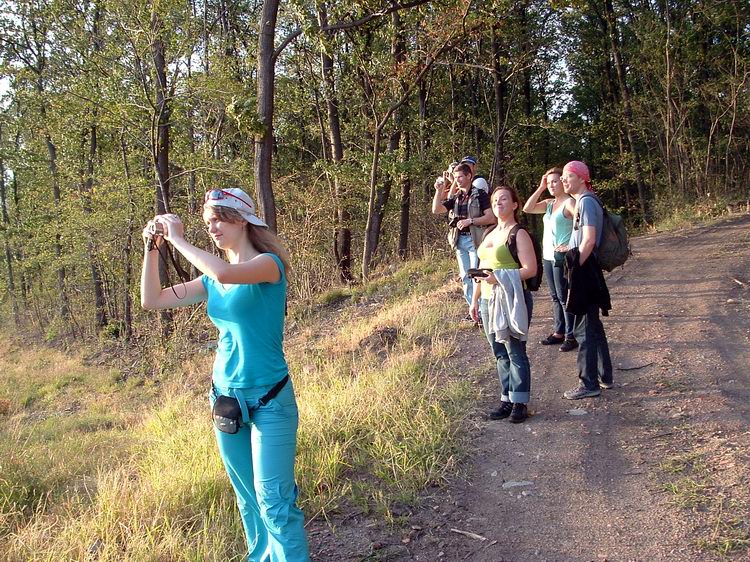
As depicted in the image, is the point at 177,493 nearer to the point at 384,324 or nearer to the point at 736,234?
the point at 384,324

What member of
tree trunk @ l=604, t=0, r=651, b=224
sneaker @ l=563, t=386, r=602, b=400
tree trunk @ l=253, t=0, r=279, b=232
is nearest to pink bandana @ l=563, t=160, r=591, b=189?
sneaker @ l=563, t=386, r=602, b=400

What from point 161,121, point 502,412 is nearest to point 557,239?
point 502,412

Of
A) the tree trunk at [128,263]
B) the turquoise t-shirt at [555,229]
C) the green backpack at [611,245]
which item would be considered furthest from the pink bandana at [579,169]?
the tree trunk at [128,263]

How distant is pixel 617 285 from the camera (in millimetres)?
9180

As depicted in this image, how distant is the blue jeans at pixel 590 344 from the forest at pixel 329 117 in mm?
5372

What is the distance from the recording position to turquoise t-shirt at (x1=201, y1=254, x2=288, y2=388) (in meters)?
2.66

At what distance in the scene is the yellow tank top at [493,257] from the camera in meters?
4.52

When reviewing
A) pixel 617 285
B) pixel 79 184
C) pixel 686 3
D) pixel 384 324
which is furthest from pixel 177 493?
pixel 686 3

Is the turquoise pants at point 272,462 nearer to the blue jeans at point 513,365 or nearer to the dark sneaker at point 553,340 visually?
the blue jeans at point 513,365

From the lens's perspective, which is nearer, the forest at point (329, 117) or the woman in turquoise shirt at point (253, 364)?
the woman in turquoise shirt at point (253, 364)

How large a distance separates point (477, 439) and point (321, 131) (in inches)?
608

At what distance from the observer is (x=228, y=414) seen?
8.63 ft

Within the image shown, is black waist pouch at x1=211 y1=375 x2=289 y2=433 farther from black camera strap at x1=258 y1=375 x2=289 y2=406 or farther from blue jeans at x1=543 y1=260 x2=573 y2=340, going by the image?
blue jeans at x1=543 y1=260 x2=573 y2=340

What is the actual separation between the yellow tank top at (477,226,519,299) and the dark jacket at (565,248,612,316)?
0.53 metres
